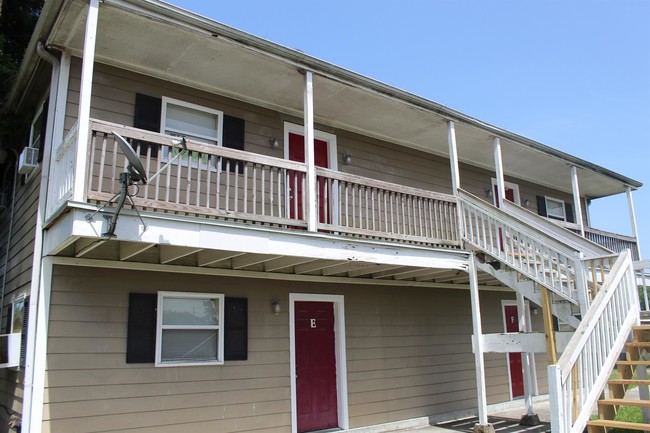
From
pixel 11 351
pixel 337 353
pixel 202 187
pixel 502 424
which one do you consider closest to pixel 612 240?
pixel 502 424

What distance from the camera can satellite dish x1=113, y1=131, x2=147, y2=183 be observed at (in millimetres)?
4746

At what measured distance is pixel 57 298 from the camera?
20.2ft

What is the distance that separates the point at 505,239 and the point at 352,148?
10.7ft

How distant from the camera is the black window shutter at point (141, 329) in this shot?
21.4 ft

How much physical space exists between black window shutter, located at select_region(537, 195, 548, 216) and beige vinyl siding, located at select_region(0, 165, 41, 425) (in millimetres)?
11630

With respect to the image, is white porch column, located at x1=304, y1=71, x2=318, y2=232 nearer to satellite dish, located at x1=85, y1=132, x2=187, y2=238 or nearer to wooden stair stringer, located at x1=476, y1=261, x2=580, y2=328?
satellite dish, located at x1=85, y1=132, x2=187, y2=238

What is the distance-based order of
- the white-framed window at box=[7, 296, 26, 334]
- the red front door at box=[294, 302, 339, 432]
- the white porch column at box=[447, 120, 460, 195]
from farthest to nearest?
the white porch column at box=[447, 120, 460, 195]
the red front door at box=[294, 302, 339, 432]
the white-framed window at box=[7, 296, 26, 334]

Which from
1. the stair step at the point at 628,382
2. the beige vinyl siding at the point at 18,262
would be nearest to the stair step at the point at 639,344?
the stair step at the point at 628,382

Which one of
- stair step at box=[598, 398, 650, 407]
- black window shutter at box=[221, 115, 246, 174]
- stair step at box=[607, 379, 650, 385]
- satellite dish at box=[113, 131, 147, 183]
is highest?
black window shutter at box=[221, 115, 246, 174]

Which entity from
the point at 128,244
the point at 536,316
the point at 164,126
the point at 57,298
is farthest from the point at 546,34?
the point at 57,298

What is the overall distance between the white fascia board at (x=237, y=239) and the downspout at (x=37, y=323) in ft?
1.82

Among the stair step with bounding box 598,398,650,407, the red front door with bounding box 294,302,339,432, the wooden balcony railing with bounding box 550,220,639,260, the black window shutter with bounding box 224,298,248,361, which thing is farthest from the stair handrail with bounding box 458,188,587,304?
the wooden balcony railing with bounding box 550,220,639,260

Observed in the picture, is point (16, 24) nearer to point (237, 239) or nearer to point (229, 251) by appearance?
point (229, 251)

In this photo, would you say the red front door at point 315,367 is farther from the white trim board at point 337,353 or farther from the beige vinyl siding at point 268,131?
the beige vinyl siding at point 268,131
